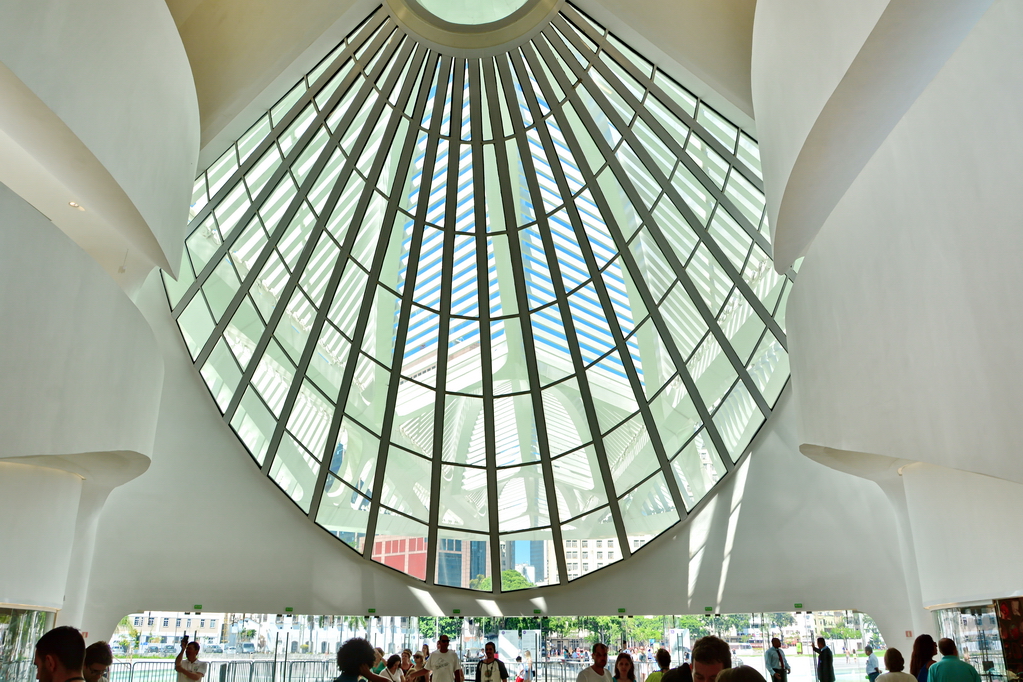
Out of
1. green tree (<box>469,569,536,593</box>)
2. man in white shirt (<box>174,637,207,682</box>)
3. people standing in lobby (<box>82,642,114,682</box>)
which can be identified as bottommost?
man in white shirt (<box>174,637,207,682</box>)

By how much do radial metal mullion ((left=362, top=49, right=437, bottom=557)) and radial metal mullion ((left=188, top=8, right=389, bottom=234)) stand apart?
108cm

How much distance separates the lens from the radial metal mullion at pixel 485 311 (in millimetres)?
15930

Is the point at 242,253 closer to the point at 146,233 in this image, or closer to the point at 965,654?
the point at 146,233

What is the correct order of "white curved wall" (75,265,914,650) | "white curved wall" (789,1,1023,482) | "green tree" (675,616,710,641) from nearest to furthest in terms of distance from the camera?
"white curved wall" (789,1,1023,482) < "white curved wall" (75,265,914,650) < "green tree" (675,616,710,641)

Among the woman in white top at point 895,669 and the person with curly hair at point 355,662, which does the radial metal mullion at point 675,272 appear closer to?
the woman in white top at point 895,669

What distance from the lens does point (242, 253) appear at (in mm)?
17703

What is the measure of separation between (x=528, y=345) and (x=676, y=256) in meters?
4.35

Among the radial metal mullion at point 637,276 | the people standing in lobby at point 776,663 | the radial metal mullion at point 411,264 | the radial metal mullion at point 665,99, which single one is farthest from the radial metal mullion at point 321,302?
the people standing in lobby at point 776,663

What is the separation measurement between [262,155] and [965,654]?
15786 mm

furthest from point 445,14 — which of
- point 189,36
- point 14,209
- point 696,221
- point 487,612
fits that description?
point 487,612

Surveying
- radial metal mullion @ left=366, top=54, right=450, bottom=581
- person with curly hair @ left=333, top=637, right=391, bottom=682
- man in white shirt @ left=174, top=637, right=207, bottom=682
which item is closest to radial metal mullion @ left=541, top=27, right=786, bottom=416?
radial metal mullion @ left=366, top=54, right=450, bottom=581

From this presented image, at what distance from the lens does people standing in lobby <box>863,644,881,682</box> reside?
16906mm

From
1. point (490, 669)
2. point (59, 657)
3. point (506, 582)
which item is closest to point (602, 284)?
point (506, 582)

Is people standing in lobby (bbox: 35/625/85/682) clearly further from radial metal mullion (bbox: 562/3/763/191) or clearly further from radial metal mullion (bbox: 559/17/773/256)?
radial metal mullion (bbox: 559/17/773/256)
